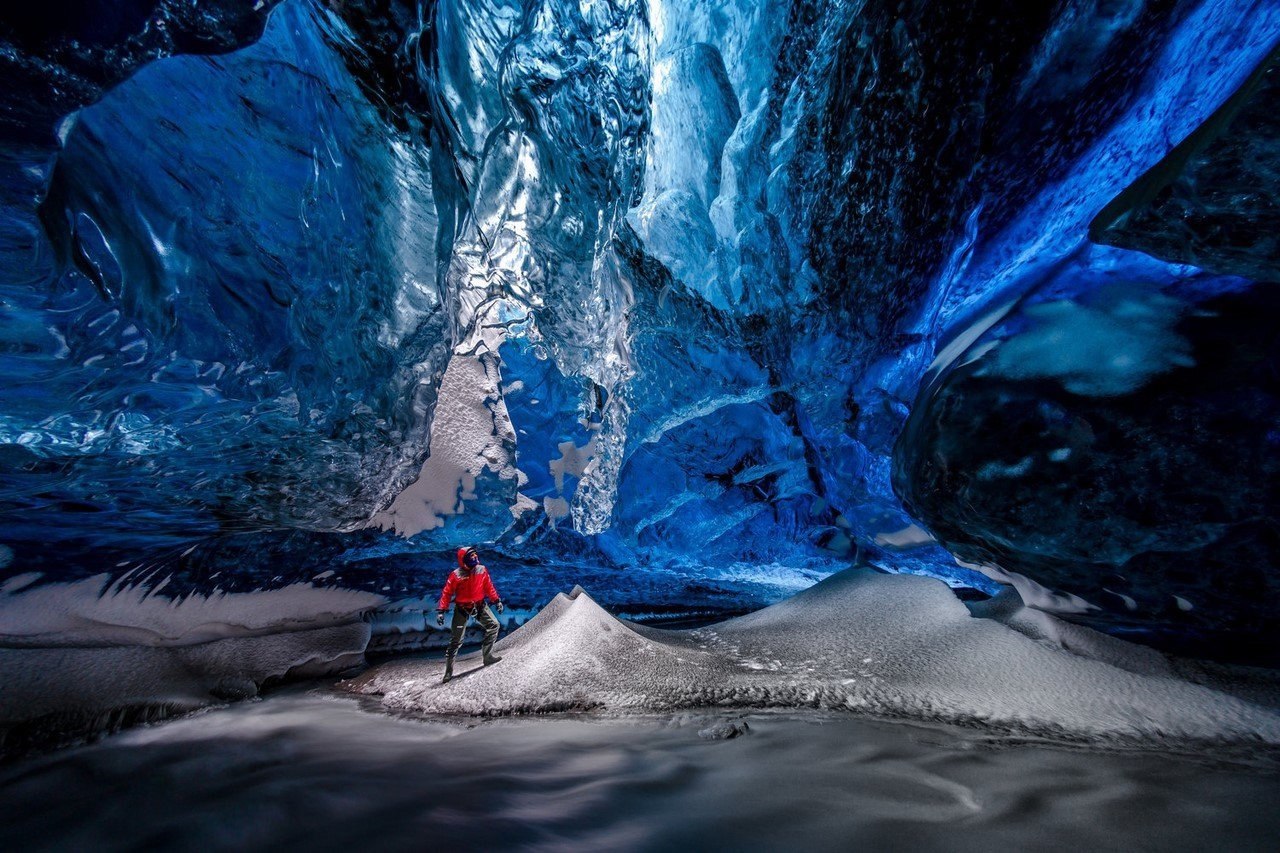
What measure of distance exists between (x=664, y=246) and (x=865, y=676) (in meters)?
3.27

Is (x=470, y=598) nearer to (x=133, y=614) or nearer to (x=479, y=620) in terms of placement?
(x=479, y=620)

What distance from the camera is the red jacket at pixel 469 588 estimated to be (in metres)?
3.78

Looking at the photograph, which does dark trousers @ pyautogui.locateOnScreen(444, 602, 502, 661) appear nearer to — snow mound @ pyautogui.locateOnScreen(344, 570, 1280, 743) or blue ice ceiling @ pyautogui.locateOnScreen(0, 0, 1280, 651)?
snow mound @ pyautogui.locateOnScreen(344, 570, 1280, 743)

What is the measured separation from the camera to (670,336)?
13.3 feet

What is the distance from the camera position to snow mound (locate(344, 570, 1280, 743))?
81.2 inches

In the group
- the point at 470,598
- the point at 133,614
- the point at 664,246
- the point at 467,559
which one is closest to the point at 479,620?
the point at 470,598

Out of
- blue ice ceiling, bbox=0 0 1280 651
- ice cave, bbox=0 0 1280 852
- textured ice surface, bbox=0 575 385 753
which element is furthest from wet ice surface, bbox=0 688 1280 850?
blue ice ceiling, bbox=0 0 1280 651

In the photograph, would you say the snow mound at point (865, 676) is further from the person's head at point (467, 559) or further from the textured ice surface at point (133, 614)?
the textured ice surface at point (133, 614)

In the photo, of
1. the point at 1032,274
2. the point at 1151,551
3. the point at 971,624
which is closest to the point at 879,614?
the point at 971,624

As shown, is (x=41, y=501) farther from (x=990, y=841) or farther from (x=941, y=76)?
(x=941, y=76)

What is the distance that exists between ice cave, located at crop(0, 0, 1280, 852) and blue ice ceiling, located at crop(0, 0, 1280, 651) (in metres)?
0.02

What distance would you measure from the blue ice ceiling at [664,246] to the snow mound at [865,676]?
1.39 ft

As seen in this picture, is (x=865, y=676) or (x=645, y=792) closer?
(x=645, y=792)

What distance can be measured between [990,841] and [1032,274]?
2800 mm
